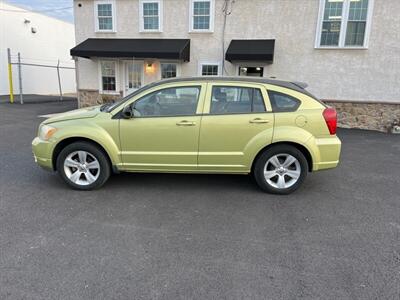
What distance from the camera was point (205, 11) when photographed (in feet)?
38.5

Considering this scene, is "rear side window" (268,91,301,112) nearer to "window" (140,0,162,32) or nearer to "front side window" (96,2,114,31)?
"window" (140,0,162,32)

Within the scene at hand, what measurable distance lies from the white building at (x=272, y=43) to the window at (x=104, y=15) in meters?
0.04

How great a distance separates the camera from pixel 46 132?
14.5 ft

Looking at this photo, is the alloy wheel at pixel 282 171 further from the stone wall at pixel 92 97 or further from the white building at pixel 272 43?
the stone wall at pixel 92 97

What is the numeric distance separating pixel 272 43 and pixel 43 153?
9.40m

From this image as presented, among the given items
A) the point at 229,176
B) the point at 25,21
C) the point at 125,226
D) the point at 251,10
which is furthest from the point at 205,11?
the point at 25,21

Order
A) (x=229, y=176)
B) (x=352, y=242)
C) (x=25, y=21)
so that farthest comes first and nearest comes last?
(x=25, y=21) → (x=229, y=176) → (x=352, y=242)

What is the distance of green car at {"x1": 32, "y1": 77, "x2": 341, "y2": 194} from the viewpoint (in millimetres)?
4309

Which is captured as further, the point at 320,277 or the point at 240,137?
the point at 240,137

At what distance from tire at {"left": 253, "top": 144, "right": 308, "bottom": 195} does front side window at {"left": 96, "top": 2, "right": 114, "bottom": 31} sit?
1126 centimetres

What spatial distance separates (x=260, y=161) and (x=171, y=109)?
1.56m

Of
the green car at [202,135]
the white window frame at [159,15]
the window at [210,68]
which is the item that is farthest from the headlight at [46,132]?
the white window frame at [159,15]

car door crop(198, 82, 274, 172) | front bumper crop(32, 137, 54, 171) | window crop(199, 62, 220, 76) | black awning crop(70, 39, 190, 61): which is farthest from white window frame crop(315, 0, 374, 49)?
front bumper crop(32, 137, 54, 171)

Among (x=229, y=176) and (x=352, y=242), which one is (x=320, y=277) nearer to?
(x=352, y=242)
